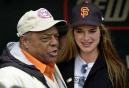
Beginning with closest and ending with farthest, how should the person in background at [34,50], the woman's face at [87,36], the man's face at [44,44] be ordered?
the person in background at [34,50] → the man's face at [44,44] → the woman's face at [87,36]

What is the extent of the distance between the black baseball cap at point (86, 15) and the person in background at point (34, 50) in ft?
1.72

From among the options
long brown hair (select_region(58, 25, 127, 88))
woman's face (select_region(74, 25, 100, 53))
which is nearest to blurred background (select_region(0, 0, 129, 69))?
long brown hair (select_region(58, 25, 127, 88))

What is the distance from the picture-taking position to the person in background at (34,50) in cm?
289

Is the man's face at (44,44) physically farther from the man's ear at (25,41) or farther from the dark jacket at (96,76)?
the dark jacket at (96,76)

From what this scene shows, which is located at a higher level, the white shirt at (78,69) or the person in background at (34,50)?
the person in background at (34,50)

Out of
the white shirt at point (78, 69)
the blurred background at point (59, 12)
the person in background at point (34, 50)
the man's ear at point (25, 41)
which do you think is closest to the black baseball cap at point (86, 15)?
the white shirt at point (78, 69)

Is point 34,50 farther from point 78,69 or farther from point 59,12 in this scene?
point 59,12

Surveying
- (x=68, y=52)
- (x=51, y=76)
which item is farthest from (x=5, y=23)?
(x=51, y=76)

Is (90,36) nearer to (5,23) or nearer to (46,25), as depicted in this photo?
(46,25)

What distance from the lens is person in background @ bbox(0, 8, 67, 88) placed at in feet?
9.47

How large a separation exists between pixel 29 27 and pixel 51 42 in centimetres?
17

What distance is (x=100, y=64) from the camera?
366 centimetres

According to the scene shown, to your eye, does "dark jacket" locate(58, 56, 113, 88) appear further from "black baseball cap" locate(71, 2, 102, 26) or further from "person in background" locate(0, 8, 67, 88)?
"person in background" locate(0, 8, 67, 88)

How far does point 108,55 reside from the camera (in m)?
3.71
